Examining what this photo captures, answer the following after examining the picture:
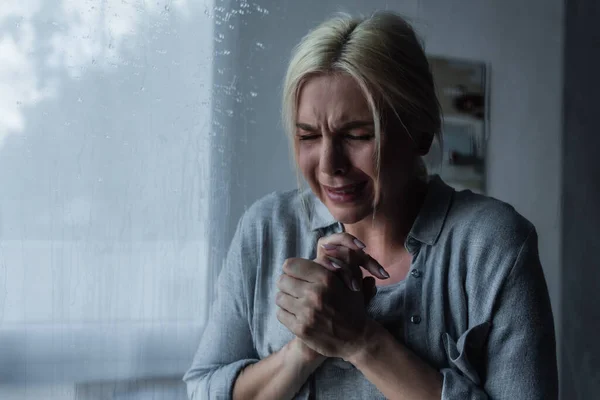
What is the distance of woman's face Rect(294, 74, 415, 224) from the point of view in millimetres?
614

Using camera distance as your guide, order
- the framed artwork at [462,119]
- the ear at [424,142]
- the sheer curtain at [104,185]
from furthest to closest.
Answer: the framed artwork at [462,119] → the ear at [424,142] → the sheer curtain at [104,185]

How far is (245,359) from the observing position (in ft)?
2.20

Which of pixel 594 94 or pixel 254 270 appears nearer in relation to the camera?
pixel 254 270

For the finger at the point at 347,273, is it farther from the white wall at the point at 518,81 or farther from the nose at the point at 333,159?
the white wall at the point at 518,81

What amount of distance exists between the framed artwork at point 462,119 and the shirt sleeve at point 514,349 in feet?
0.64

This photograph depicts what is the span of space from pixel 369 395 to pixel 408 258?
14 centimetres

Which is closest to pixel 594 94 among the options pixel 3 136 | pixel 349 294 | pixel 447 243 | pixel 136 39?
pixel 447 243

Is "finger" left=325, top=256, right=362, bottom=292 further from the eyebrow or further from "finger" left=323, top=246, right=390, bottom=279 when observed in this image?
the eyebrow

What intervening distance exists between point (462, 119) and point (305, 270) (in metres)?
0.32

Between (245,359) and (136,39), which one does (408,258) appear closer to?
(245,359)

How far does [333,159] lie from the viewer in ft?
2.02

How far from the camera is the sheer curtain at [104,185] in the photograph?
0.57m

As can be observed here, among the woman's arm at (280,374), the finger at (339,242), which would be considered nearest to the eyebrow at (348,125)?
the finger at (339,242)

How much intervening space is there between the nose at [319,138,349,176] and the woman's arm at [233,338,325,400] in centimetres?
17
